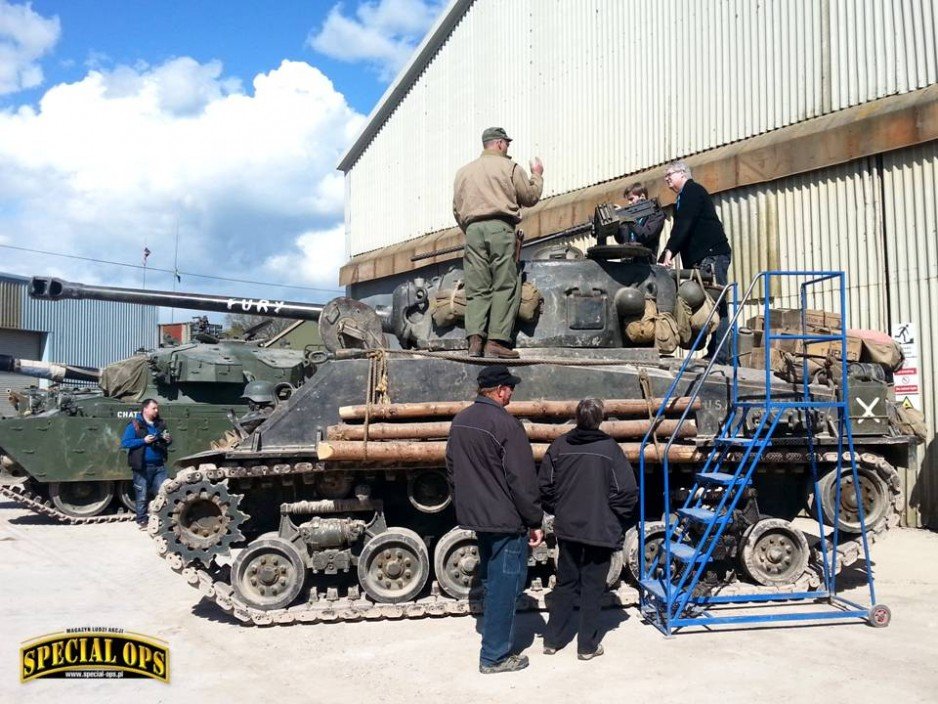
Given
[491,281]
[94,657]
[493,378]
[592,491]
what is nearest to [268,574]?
[94,657]

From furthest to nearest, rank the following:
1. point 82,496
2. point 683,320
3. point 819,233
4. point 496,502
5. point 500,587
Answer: point 82,496
point 819,233
point 683,320
point 500,587
point 496,502

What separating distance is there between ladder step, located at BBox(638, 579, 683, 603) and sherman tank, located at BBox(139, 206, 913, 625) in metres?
0.24

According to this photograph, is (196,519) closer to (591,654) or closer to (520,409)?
(520,409)

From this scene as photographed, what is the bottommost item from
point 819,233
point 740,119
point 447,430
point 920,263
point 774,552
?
point 774,552

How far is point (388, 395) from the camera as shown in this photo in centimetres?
770

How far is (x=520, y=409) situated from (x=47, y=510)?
10167mm

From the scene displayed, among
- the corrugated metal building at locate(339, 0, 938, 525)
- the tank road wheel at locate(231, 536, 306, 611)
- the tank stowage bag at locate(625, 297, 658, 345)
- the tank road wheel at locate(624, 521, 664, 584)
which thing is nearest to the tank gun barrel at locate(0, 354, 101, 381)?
the corrugated metal building at locate(339, 0, 938, 525)

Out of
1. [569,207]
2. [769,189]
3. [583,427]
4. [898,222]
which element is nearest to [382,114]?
[569,207]

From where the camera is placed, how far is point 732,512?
7.18 metres

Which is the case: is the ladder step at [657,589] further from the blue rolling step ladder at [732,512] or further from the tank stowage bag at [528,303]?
the tank stowage bag at [528,303]

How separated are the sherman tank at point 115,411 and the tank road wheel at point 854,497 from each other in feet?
24.3

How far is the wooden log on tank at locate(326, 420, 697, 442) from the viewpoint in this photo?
7.29 m

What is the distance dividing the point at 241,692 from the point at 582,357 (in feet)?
13.7

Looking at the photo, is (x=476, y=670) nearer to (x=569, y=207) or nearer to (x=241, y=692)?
(x=241, y=692)
